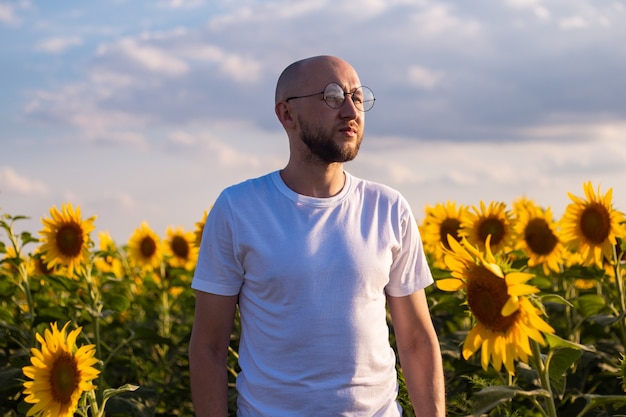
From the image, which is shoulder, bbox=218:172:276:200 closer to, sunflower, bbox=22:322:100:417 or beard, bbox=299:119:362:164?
beard, bbox=299:119:362:164

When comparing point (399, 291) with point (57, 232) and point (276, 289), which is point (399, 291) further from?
point (57, 232)

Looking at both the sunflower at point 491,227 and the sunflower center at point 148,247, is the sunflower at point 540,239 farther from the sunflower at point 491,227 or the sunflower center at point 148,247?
the sunflower center at point 148,247

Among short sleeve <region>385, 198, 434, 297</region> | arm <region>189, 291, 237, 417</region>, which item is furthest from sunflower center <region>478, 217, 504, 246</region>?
arm <region>189, 291, 237, 417</region>

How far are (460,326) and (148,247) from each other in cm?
311

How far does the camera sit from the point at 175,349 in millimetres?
5793

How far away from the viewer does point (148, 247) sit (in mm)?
8531

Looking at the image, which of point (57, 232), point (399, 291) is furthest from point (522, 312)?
point (57, 232)

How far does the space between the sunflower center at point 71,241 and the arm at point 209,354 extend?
258 cm

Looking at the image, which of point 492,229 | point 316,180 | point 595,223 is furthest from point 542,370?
point 492,229

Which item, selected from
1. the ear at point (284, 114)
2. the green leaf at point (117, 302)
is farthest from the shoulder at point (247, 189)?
the green leaf at point (117, 302)

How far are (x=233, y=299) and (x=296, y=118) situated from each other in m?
0.70

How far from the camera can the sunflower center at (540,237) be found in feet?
20.9

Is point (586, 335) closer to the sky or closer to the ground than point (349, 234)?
closer to the ground

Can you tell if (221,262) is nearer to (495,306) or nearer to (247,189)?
(247,189)
